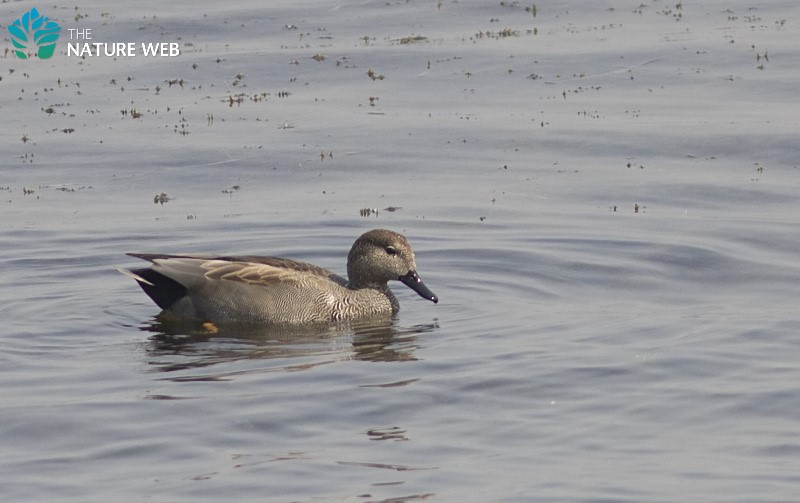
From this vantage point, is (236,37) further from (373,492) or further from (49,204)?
(373,492)

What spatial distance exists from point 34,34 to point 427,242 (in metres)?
13.1

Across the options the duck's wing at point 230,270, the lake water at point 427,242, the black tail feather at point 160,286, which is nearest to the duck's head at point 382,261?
the lake water at point 427,242

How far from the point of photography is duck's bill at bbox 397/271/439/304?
12711 mm

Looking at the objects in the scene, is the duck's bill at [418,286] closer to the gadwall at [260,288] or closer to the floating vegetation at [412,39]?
the gadwall at [260,288]

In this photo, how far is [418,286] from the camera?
42.2 feet

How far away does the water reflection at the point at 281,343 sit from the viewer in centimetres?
1120

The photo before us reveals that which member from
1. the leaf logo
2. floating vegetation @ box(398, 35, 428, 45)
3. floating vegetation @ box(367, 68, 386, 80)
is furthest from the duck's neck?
the leaf logo

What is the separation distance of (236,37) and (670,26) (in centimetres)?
687

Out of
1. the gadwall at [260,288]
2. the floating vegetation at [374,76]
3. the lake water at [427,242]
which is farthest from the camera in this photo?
the floating vegetation at [374,76]

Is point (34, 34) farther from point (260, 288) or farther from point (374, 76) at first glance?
point (260, 288)

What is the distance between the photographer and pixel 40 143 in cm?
1892

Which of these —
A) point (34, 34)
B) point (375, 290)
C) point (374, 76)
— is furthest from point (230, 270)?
point (34, 34)

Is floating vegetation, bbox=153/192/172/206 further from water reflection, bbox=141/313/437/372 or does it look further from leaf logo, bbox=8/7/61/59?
leaf logo, bbox=8/7/61/59

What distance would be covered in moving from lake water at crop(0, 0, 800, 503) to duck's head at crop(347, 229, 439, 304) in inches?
13.5
